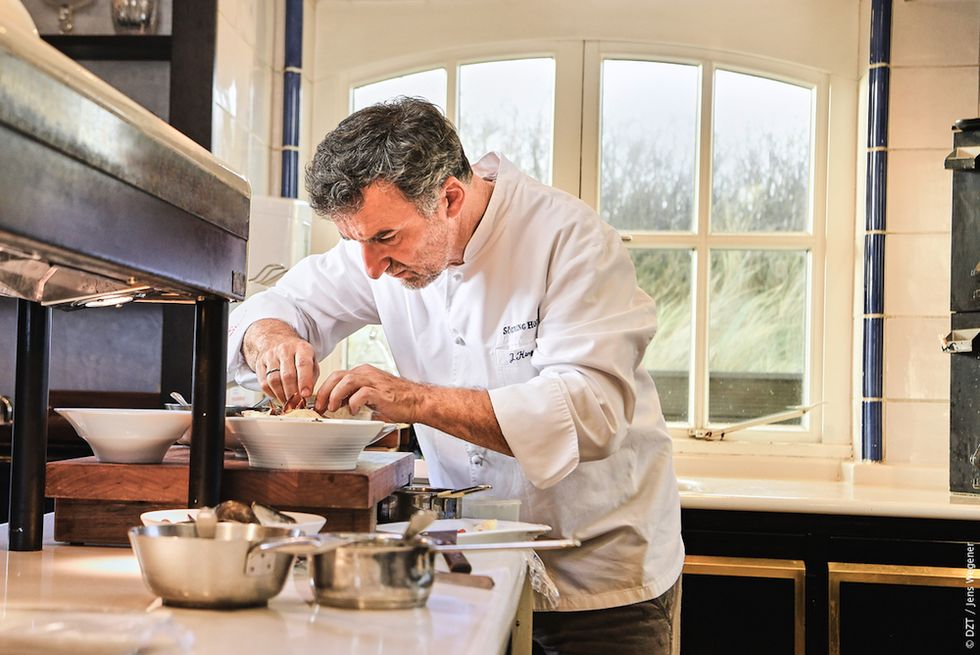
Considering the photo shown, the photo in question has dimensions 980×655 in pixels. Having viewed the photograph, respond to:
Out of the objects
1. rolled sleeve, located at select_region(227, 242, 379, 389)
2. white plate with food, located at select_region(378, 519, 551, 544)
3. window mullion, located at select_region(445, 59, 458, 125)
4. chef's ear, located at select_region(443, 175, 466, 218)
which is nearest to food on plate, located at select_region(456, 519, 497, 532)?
white plate with food, located at select_region(378, 519, 551, 544)

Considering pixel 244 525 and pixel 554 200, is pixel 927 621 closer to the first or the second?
pixel 554 200

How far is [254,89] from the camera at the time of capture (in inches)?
147

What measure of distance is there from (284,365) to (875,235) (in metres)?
2.52

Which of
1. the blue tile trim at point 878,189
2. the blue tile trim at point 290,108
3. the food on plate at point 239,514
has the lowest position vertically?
the food on plate at point 239,514

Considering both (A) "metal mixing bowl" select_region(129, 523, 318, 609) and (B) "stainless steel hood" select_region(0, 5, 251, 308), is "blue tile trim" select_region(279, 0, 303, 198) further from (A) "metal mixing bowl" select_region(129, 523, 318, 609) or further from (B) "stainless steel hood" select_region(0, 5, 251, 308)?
(A) "metal mixing bowl" select_region(129, 523, 318, 609)

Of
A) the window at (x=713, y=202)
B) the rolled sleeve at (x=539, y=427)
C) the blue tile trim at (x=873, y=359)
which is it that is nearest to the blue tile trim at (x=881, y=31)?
the window at (x=713, y=202)

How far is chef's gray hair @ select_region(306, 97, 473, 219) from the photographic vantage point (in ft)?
5.60

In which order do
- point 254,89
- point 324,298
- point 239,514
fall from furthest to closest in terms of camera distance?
point 254,89 < point 324,298 < point 239,514

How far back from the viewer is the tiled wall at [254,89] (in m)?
3.37

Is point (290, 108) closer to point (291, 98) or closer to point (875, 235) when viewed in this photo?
point (291, 98)

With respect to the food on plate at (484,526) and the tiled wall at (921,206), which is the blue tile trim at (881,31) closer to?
the tiled wall at (921,206)

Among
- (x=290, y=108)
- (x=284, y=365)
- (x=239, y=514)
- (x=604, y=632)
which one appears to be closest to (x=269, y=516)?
(x=239, y=514)

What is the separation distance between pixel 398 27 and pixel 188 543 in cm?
328

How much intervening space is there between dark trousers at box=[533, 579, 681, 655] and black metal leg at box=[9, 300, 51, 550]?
866mm
